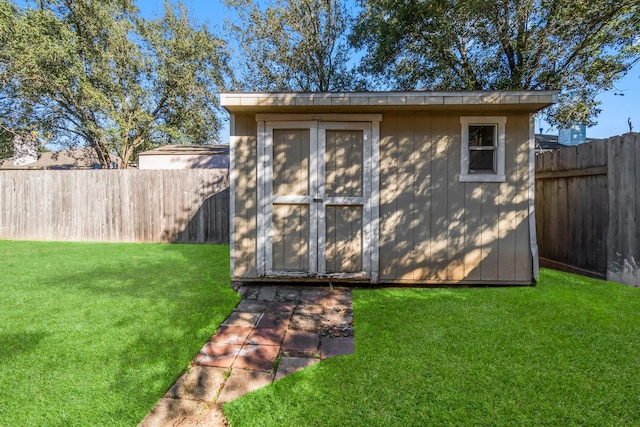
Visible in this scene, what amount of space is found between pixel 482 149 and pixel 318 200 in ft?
7.11

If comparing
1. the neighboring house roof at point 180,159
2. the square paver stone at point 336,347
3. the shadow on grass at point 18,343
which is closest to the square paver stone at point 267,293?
the square paver stone at point 336,347

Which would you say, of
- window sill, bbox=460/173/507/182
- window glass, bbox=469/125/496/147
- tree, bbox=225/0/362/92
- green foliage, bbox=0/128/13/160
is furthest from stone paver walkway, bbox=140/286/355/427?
green foliage, bbox=0/128/13/160

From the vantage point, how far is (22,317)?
9.73 ft

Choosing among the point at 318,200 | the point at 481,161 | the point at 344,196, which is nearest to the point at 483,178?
the point at 481,161

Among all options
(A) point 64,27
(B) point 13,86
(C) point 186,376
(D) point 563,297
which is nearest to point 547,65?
(D) point 563,297

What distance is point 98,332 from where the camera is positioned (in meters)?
2.65

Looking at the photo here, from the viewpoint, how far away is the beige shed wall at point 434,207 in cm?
407

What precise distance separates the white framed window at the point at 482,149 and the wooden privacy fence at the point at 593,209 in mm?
1209

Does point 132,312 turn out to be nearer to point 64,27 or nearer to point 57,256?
point 57,256

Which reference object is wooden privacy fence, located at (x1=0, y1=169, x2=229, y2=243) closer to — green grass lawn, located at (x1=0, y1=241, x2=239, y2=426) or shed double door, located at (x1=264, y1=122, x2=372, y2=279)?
green grass lawn, located at (x1=0, y1=241, x2=239, y2=426)

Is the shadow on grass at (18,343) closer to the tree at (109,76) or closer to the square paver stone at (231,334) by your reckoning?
the square paver stone at (231,334)

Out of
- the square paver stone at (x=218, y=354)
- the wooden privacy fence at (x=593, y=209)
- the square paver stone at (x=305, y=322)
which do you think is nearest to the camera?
the square paver stone at (x=218, y=354)

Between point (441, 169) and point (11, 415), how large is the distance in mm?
4249

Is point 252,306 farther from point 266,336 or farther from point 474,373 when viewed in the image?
point 474,373
